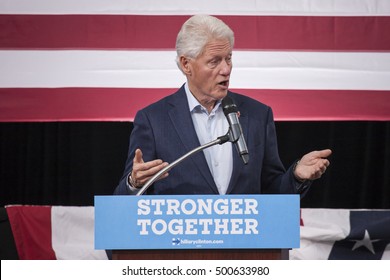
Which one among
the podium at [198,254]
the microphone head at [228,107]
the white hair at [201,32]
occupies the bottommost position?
the podium at [198,254]

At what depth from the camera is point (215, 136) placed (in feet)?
7.66

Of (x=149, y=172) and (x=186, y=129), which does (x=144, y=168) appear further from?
(x=186, y=129)

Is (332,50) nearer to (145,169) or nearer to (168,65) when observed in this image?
(168,65)

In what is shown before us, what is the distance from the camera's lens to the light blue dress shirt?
7.38ft

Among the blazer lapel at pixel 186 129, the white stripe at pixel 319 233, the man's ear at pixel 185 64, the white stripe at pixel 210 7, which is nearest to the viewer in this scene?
the blazer lapel at pixel 186 129

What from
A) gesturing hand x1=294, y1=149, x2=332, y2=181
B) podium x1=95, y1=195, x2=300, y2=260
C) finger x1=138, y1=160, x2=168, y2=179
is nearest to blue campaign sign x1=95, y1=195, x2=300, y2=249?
podium x1=95, y1=195, x2=300, y2=260

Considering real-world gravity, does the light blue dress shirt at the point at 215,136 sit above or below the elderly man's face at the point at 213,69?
below

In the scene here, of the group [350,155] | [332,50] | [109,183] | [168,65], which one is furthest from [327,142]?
[109,183]

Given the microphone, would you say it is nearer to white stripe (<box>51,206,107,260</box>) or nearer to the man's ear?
the man's ear

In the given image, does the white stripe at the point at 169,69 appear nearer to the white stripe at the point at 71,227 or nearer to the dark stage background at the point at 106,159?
the dark stage background at the point at 106,159

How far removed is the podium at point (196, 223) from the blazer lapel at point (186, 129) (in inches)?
17.7

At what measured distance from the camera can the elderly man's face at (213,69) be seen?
7.39 feet

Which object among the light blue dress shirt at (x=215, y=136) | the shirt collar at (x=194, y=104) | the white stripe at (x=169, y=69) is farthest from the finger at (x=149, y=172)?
the white stripe at (x=169, y=69)

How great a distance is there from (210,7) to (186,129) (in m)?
1.18
